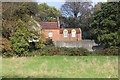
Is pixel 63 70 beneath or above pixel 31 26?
beneath

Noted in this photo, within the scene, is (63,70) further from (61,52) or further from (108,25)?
(108,25)

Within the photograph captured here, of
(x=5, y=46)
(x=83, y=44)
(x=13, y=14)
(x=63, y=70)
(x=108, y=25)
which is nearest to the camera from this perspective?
(x=63, y=70)

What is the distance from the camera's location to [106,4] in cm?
1494

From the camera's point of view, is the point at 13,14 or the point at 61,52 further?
the point at 61,52

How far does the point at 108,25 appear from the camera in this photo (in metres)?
14.4

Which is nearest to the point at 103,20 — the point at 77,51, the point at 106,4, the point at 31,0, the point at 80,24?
the point at 106,4

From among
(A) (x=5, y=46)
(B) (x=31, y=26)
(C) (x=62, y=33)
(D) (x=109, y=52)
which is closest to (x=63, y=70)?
(A) (x=5, y=46)

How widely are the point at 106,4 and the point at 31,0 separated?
7.20 metres

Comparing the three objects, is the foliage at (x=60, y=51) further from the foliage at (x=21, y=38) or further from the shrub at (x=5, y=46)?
the shrub at (x=5, y=46)

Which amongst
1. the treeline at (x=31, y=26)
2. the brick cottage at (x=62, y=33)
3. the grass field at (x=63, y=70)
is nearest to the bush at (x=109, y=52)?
→ the treeline at (x=31, y=26)

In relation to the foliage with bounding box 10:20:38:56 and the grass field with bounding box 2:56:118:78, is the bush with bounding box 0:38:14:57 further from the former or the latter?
the grass field with bounding box 2:56:118:78

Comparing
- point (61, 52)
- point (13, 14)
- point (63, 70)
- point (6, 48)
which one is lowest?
point (61, 52)

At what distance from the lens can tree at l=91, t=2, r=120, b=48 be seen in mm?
13883

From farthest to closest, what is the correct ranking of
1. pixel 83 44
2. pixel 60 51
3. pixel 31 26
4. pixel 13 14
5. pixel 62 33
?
1. pixel 62 33
2. pixel 83 44
3. pixel 60 51
4. pixel 31 26
5. pixel 13 14
